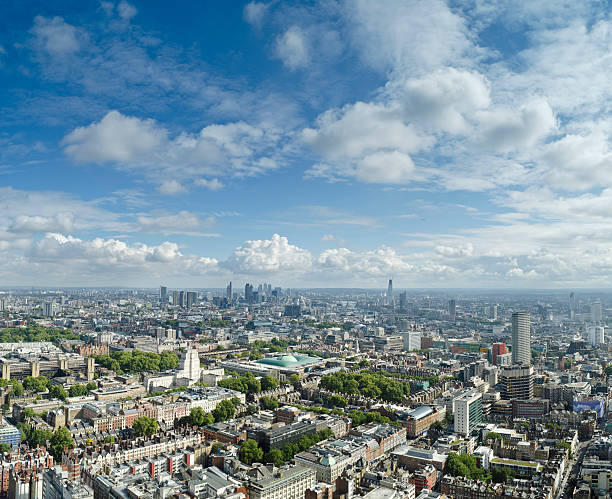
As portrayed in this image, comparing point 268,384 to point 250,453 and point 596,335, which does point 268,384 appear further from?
point 596,335

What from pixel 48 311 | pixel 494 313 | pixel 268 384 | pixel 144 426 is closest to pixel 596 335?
pixel 268 384

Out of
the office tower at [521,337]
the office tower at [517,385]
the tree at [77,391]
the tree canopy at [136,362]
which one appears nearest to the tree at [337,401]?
the office tower at [517,385]

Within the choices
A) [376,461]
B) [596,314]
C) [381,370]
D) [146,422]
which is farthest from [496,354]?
[146,422]

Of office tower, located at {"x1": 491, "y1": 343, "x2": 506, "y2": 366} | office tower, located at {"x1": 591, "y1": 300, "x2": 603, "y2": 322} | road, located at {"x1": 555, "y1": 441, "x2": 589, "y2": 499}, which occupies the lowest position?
road, located at {"x1": 555, "y1": 441, "x2": 589, "y2": 499}

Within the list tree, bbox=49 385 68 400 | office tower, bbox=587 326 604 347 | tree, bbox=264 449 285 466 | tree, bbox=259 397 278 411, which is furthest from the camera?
office tower, bbox=587 326 604 347

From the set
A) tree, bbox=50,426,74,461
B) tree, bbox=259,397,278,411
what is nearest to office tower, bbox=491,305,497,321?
tree, bbox=259,397,278,411

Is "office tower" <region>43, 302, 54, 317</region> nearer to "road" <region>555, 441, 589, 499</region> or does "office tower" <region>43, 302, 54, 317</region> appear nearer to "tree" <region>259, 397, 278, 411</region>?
"tree" <region>259, 397, 278, 411</region>

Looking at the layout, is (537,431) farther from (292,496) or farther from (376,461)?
(292,496)
